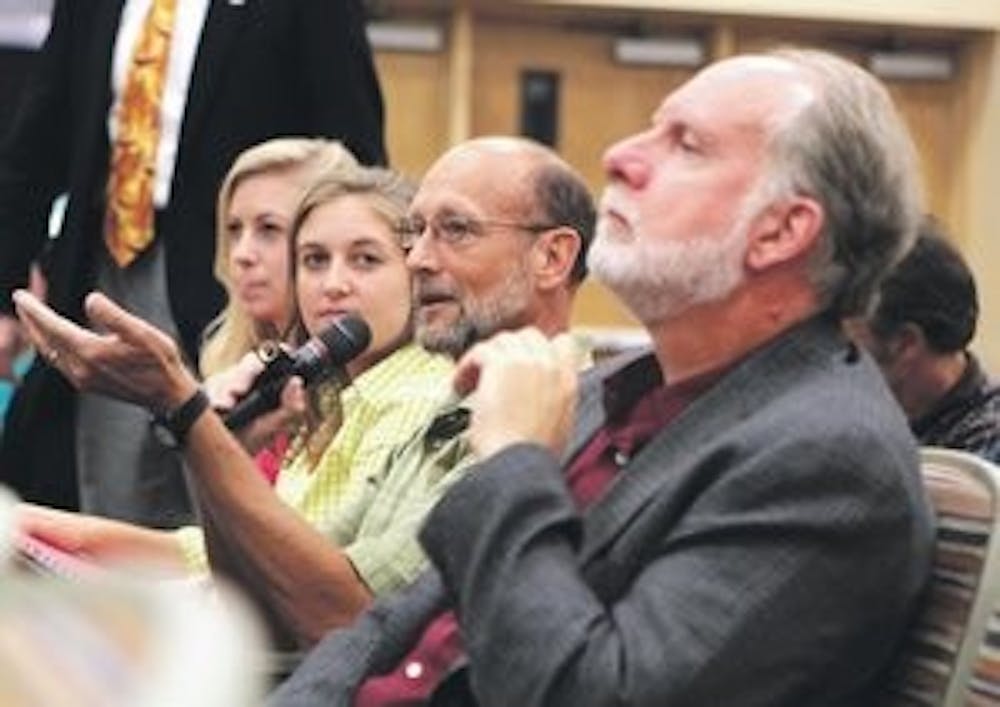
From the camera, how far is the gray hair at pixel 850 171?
1.42m

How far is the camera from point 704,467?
52.5 inches

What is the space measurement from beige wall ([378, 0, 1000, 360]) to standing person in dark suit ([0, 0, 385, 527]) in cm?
229

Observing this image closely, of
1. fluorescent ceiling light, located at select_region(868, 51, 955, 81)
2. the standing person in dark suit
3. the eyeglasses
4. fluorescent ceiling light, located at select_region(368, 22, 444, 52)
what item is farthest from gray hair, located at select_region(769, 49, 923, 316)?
fluorescent ceiling light, located at select_region(868, 51, 955, 81)

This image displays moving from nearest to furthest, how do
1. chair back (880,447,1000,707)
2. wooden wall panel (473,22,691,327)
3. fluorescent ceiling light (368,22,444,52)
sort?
chair back (880,447,1000,707) < fluorescent ceiling light (368,22,444,52) < wooden wall panel (473,22,691,327)

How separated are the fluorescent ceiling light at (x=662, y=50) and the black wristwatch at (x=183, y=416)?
3753 millimetres

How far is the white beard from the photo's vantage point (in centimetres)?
147

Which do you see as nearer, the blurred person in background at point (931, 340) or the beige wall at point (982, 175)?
the blurred person in background at point (931, 340)

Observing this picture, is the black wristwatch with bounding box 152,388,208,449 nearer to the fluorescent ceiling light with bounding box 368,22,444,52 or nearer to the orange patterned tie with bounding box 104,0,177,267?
the orange patterned tie with bounding box 104,0,177,267

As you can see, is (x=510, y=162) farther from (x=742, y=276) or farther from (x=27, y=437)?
(x=27, y=437)

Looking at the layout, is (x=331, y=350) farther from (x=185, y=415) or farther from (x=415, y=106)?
(x=415, y=106)

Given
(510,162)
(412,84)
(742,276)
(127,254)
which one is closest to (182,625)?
(742,276)

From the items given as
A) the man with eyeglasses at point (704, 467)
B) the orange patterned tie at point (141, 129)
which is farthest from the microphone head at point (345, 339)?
the orange patterned tie at point (141, 129)

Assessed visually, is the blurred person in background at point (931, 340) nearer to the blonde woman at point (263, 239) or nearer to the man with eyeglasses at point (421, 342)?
the man with eyeglasses at point (421, 342)

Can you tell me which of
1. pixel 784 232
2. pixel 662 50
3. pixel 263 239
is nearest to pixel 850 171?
pixel 784 232
